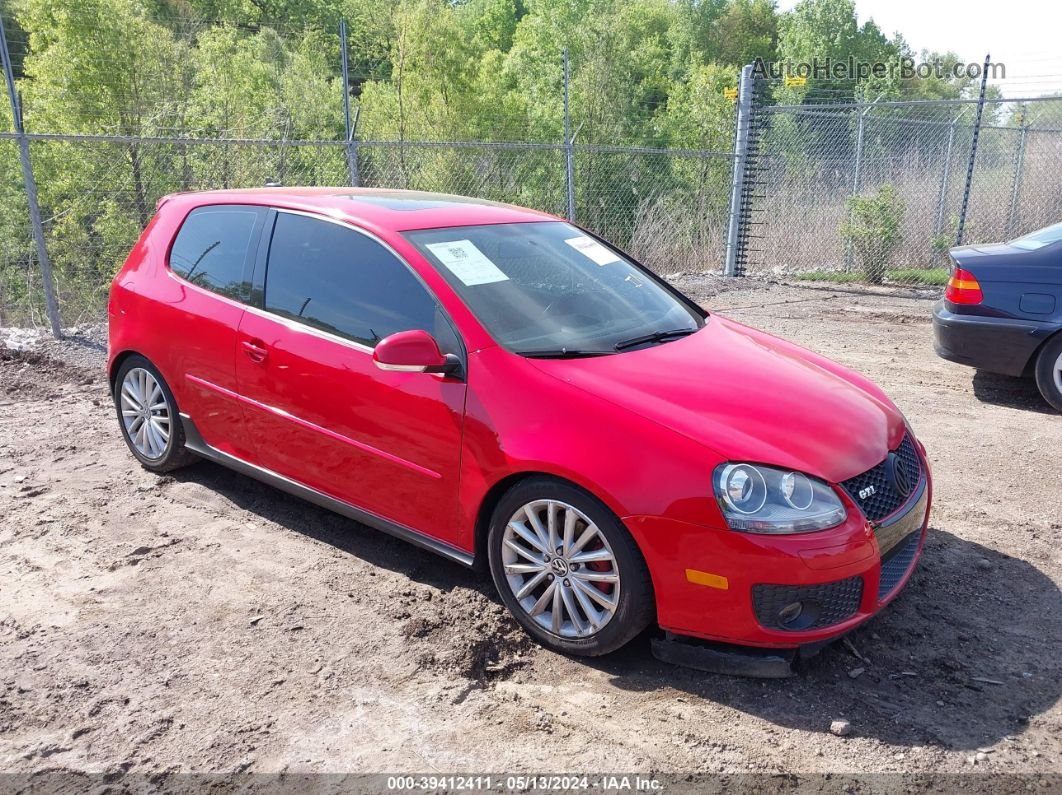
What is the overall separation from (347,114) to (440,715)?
7885 millimetres

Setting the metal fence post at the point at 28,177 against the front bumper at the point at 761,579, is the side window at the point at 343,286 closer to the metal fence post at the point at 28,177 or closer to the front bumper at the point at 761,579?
the front bumper at the point at 761,579

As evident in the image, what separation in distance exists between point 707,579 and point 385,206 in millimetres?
2324

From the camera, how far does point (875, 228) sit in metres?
12.5

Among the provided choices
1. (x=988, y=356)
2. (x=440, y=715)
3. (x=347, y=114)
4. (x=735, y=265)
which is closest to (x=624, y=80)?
(x=735, y=265)

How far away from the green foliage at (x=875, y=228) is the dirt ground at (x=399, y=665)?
838cm

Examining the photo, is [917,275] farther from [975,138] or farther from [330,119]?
[330,119]

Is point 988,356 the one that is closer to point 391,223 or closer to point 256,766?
point 391,223

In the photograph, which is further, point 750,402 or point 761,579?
point 750,402

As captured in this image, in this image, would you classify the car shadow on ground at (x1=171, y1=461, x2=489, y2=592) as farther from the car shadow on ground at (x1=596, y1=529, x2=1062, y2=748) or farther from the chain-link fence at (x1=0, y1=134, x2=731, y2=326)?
the chain-link fence at (x1=0, y1=134, x2=731, y2=326)

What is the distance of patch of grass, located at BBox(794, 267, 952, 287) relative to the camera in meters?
12.6

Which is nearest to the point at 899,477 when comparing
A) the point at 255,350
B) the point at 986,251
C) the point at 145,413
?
the point at 255,350

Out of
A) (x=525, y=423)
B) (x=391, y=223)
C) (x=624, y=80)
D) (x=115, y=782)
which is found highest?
(x=624, y=80)

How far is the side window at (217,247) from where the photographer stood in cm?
420

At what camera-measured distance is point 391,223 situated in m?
3.77
